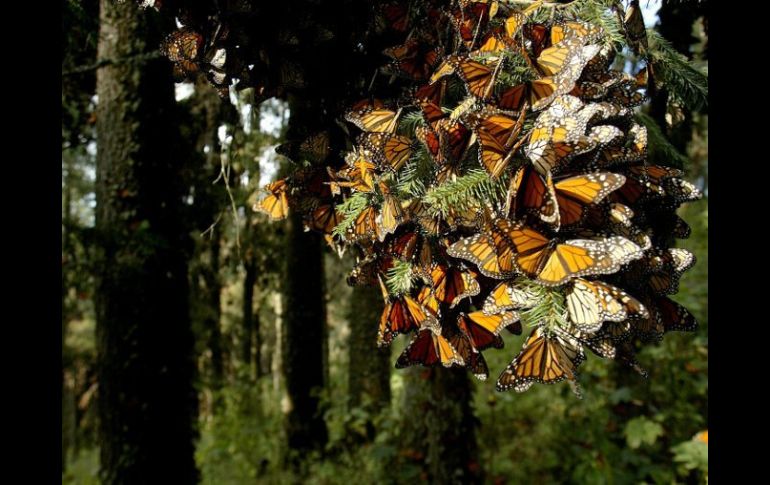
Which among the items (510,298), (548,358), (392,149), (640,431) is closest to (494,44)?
(392,149)

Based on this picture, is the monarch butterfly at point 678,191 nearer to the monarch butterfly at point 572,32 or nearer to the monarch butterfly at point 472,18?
the monarch butterfly at point 572,32

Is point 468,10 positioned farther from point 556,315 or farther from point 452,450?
point 452,450

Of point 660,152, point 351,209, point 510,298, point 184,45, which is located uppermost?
point 184,45

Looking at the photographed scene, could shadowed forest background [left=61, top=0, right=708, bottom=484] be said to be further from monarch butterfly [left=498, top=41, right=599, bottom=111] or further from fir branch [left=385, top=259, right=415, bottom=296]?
fir branch [left=385, top=259, right=415, bottom=296]

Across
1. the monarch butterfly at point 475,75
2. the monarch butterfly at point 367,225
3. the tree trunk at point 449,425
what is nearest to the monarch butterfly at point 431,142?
the monarch butterfly at point 475,75

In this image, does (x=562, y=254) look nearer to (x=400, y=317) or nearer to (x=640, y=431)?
(x=400, y=317)

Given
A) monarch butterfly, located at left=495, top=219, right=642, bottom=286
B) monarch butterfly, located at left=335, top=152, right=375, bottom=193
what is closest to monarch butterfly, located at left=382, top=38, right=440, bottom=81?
monarch butterfly, located at left=335, top=152, right=375, bottom=193
